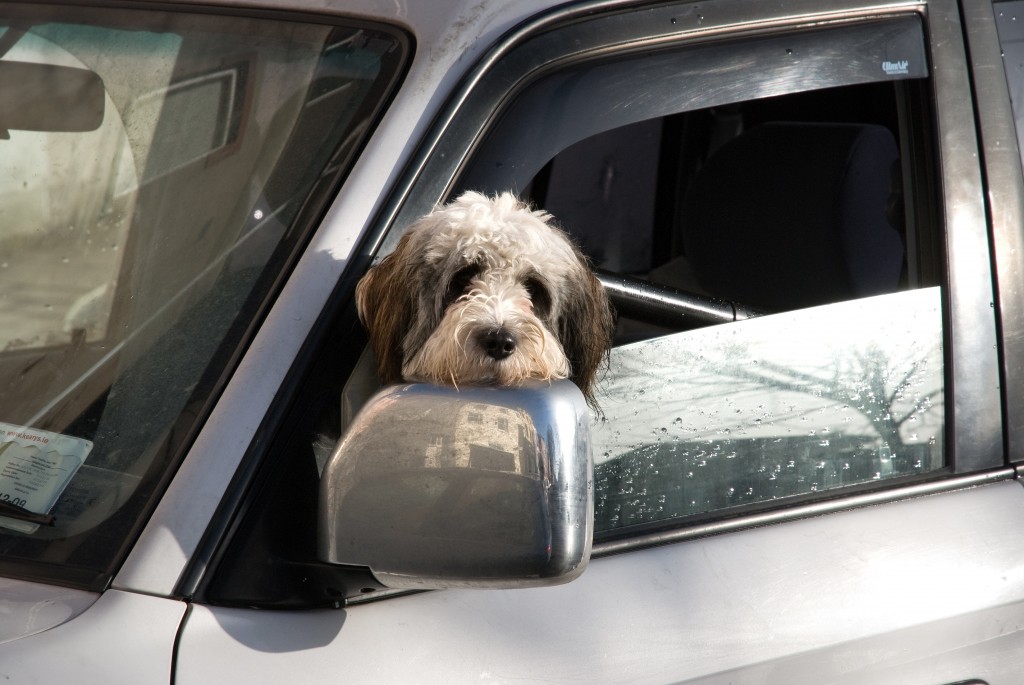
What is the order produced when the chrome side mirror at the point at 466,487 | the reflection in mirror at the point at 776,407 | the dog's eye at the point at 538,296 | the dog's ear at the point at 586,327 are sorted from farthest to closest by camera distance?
the dog's eye at the point at 538,296, the dog's ear at the point at 586,327, the reflection in mirror at the point at 776,407, the chrome side mirror at the point at 466,487

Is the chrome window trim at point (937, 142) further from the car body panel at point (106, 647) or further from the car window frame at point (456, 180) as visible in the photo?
the car body panel at point (106, 647)

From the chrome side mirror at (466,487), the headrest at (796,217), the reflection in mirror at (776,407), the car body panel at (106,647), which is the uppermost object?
the headrest at (796,217)

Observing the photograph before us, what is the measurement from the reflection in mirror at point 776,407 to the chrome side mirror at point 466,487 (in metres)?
0.52

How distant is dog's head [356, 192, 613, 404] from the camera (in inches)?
72.0

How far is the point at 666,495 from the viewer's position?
1911 mm

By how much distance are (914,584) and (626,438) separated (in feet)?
1.76

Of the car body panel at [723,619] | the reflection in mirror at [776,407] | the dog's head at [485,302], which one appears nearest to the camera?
the car body panel at [723,619]

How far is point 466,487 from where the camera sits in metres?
1.38

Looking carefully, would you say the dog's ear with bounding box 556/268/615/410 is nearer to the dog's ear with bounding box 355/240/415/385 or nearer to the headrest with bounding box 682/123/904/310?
the dog's ear with bounding box 355/240/415/385

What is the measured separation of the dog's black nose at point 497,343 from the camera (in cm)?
198

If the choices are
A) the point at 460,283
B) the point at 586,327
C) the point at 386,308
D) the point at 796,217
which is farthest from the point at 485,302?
the point at 796,217

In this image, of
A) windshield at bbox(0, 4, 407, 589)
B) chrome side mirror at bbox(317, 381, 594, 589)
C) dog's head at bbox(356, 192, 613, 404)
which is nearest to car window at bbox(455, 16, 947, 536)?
dog's head at bbox(356, 192, 613, 404)

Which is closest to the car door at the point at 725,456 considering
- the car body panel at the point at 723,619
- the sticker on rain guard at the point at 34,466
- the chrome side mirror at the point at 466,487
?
the car body panel at the point at 723,619

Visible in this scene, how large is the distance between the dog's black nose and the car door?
21cm
